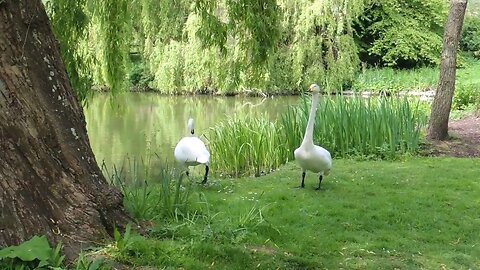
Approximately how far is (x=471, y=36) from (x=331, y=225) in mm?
28468

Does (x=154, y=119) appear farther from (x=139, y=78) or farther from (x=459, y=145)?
(x=459, y=145)

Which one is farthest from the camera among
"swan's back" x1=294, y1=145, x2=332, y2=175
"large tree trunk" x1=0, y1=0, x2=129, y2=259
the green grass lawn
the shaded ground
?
the shaded ground

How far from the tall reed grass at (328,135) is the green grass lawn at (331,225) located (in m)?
1.12

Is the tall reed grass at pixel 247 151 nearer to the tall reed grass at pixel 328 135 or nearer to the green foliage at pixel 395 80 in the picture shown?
the tall reed grass at pixel 328 135

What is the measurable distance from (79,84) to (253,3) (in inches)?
76.5

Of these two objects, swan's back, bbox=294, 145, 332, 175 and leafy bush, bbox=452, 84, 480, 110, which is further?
leafy bush, bbox=452, 84, 480, 110

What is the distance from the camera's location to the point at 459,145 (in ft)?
31.5

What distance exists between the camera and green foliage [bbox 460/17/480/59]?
98.0 feet

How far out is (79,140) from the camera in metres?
3.38

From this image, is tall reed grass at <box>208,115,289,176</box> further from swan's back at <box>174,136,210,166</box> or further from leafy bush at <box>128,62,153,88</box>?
leafy bush at <box>128,62,153,88</box>

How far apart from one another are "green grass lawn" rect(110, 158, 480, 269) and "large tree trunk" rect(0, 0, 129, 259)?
0.32 metres

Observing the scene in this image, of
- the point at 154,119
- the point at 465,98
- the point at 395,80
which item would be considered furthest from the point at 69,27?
the point at 395,80

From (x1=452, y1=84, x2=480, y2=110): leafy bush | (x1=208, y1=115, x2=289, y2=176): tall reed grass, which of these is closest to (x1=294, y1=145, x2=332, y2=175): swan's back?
(x1=208, y1=115, x2=289, y2=176): tall reed grass

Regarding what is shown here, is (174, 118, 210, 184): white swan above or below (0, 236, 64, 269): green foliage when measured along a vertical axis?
below
